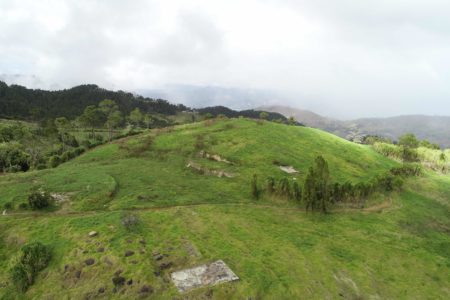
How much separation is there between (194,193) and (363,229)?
2391 cm

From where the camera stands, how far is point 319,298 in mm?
26547

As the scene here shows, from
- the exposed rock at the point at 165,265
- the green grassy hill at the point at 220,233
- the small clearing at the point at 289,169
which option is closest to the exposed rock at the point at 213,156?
the green grassy hill at the point at 220,233

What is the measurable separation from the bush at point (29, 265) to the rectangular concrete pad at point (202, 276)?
36.8 feet

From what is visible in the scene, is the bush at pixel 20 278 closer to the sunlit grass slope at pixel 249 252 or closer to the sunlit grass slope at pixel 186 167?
the sunlit grass slope at pixel 249 252

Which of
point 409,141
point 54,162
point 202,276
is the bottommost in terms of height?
point 202,276

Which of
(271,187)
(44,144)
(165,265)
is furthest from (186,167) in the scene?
(44,144)

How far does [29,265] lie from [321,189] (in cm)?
3569

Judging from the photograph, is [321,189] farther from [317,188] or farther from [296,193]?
[296,193]

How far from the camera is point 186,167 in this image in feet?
204

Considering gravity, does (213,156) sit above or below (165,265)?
above

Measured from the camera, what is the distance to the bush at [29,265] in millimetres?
25328

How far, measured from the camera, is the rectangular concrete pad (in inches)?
1011

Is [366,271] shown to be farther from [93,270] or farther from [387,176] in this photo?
[387,176]

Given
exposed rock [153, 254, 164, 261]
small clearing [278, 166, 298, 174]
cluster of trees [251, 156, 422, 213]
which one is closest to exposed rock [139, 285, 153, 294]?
exposed rock [153, 254, 164, 261]
